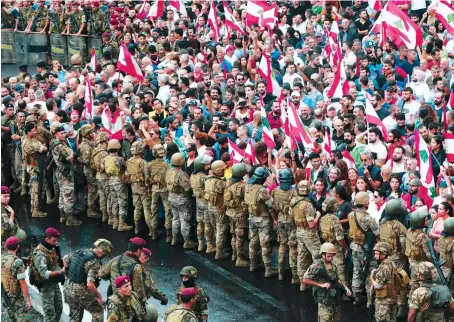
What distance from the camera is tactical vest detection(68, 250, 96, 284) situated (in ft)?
57.8

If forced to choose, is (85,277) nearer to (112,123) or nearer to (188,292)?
(188,292)

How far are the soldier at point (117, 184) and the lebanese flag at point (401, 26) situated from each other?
5.89 metres

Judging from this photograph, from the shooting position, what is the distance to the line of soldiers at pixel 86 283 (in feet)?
54.3

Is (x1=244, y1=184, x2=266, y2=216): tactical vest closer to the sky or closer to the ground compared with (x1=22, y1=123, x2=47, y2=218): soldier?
closer to the sky

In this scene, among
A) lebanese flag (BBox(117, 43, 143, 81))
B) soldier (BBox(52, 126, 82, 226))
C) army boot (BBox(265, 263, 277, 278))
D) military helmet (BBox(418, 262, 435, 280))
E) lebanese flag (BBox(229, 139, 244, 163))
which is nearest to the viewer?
military helmet (BBox(418, 262, 435, 280))

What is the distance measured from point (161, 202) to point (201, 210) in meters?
1.99

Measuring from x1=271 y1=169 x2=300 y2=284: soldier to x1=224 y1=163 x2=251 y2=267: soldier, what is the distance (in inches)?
25.5

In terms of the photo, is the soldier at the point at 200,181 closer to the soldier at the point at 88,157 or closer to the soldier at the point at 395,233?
the soldier at the point at 88,157

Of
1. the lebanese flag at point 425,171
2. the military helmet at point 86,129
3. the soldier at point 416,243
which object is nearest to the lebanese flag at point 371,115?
the lebanese flag at point 425,171

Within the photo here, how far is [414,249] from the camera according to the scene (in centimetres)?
1831

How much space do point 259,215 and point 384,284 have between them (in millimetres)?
3432

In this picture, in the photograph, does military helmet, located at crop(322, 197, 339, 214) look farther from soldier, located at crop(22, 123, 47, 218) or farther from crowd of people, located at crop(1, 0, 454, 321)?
soldier, located at crop(22, 123, 47, 218)

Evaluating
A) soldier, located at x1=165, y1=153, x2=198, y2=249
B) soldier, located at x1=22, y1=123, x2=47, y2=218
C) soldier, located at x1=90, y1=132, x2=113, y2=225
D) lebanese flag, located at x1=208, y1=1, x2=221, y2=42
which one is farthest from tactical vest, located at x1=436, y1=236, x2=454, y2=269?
lebanese flag, located at x1=208, y1=1, x2=221, y2=42

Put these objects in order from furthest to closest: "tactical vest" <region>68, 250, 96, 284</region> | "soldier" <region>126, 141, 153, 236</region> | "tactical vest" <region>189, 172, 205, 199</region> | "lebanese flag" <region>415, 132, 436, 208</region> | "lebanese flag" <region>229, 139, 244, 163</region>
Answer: "soldier" <region>126, 141, 153, 236</region> < "lebanese flag" <region>229, 139, 244, 163</region> < "tactical vest" <region>189, 172, 205, 199</region> < "lebanese flag" <region>415, 132, 436, 208</region> < "tactical vest" <region>68, 250, 96, 284</region>
